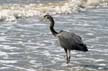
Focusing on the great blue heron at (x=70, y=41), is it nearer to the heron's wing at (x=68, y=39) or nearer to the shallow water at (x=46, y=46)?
the heron's wing at (x=68, y=39)

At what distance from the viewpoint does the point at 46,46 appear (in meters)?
16.0

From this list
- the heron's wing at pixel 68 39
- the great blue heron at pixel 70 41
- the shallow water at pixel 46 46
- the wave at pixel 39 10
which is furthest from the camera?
the wave at pixel 39 10

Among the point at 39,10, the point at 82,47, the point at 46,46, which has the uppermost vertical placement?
the point at 82,47

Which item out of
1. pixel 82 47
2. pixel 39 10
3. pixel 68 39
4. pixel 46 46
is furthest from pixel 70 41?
pixel 39 10

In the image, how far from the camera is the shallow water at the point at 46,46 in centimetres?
1272

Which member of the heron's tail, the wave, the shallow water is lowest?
the wave

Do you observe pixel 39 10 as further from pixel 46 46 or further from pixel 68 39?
pixel 68 39

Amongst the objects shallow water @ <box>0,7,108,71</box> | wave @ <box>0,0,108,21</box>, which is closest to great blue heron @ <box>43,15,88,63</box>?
shallow water @ <box>0,7,108,71</box>

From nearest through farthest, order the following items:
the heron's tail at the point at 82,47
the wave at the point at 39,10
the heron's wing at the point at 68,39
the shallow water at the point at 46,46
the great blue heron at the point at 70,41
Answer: the heron's tail at the point at 82,47 < the great blue heron at the point at 70,41 < the heron's wing at the point at 68,39 < the shallow water at the point at 46,46 < the wave at the point at 39,10

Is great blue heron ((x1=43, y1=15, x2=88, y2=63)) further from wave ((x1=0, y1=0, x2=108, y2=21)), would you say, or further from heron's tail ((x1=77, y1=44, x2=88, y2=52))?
wave ((x1=0, y1=0, x2=108, y2=21))

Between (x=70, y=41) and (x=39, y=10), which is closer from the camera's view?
(x=70, y=41)

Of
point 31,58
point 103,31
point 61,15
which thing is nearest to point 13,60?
point 31,58

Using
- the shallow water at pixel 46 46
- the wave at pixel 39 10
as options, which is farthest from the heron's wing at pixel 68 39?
the wave at pixel 39 10

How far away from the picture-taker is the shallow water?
12719 millimetres
